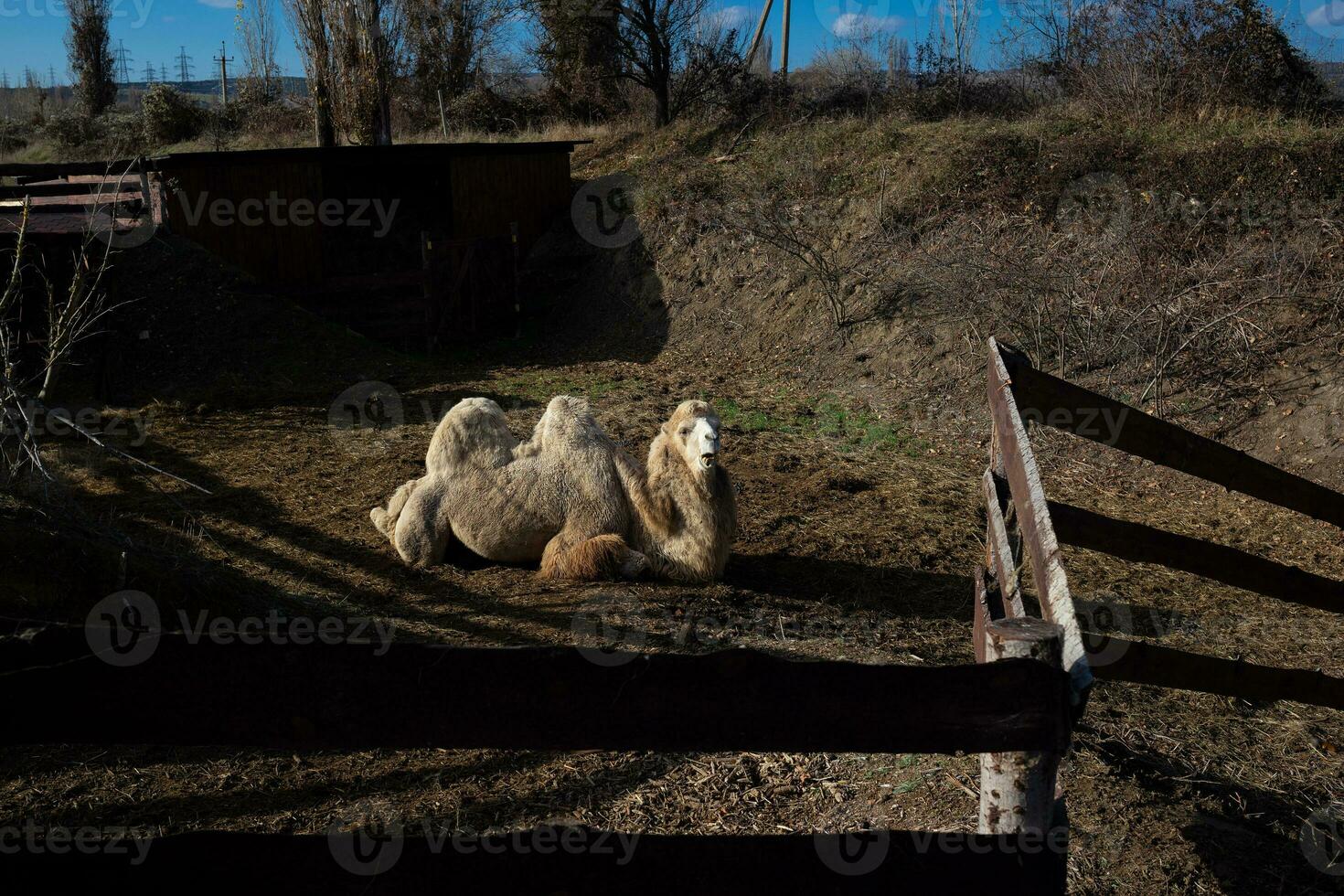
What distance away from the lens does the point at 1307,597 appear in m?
4.46

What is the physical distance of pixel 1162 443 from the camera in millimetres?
4203

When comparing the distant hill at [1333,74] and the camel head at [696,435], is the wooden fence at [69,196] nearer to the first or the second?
the camel head at [696,435]

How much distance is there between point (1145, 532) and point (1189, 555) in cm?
31

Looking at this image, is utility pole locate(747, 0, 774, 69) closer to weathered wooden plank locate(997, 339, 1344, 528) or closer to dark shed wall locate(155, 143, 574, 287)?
dark shed wall locate(155, 143, 574, 287)

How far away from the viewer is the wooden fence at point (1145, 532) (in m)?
3.57

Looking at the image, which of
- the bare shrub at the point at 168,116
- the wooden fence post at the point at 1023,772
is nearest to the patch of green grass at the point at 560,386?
the wooden fence post at the point at 1023,772

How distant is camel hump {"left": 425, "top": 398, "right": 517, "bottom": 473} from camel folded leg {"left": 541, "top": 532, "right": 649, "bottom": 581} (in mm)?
702

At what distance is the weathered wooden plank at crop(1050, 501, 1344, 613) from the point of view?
3.82 meters

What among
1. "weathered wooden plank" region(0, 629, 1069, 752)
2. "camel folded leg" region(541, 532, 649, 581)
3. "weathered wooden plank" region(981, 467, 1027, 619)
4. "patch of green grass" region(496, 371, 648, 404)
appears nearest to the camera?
"weathered wooden plank" region(0, 629, 1069, 752)

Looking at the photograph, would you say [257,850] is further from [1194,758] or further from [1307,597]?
[1307,597]

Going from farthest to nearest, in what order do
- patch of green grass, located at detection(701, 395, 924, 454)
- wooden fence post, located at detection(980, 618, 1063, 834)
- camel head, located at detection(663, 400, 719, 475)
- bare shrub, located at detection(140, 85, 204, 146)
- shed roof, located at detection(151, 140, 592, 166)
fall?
bare shrub, located at detection(140, 85, 204, 146) → shed roof, located at detection(151, 140, 592, 166) → patch of green grass, located at detection(701, 395, 924, 454) → camel head, located at detection(663, 400, 719, 475) → wooden fence post, located at detection(980, 618, 1063, 834)

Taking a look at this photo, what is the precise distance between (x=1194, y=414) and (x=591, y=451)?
7260 millimetres

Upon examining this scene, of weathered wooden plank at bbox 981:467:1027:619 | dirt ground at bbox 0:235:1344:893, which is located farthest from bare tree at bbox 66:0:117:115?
weathered wooden plank at bbox 981:467:1027:619

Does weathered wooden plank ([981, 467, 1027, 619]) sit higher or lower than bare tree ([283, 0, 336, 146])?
lower
